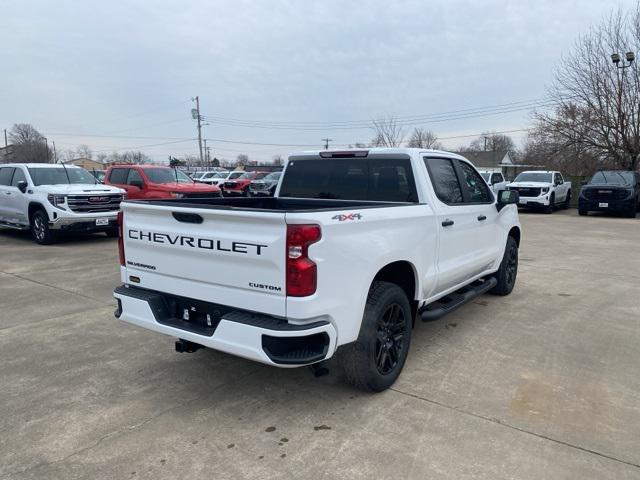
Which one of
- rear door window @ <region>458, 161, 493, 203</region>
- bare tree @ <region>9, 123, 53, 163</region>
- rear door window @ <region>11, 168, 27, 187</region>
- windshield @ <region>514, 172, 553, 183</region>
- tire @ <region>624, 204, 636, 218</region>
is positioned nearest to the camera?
rear door window @ <region>458, 161, 493, 203</region>

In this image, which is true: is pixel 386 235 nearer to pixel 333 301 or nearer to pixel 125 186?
pixel 333 301

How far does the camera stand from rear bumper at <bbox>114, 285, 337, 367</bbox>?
288cm

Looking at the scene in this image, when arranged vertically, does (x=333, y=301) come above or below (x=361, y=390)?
above

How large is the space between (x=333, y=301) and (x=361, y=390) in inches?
40.0

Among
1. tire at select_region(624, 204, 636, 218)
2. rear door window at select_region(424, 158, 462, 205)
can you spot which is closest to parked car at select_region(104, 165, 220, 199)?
rear door window at select_region(424, 158, 462, 205)

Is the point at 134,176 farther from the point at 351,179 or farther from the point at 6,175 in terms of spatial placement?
the point at 351,179

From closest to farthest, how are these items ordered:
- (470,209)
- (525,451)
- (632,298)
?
(525,451) → (470,209) → (632,298)

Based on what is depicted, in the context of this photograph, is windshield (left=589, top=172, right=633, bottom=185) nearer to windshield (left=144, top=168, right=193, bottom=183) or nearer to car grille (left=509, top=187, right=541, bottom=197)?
car grille (left=509, top=187, right=541, bottom=197)

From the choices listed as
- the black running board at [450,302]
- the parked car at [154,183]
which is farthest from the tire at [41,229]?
the black running board at [450,302]

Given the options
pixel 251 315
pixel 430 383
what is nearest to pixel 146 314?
pixel 251 315

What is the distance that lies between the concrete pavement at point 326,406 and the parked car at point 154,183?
22.1 feet

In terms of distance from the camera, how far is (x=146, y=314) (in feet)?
11.6

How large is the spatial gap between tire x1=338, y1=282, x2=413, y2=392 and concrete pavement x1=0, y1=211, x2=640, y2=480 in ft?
0.54

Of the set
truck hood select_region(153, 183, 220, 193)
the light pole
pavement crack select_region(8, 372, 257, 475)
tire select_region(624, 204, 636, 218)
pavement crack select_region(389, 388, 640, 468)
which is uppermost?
the light pole
